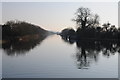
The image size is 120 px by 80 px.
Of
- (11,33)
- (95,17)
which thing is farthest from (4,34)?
(95,17)

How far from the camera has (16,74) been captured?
11586 mm

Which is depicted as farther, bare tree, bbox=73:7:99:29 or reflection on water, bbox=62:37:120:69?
bare tree, bbox=73:7:99:29

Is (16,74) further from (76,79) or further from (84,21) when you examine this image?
(84,21)

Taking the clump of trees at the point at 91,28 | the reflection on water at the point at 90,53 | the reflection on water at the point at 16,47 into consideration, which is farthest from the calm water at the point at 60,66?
the clump of trees at the point at 91,28

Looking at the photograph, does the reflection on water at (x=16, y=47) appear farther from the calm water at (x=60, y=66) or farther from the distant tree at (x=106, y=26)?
the distant tree at (x=106, y=26)

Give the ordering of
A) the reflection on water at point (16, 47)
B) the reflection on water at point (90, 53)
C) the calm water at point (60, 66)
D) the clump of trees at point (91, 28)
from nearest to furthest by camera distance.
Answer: the calm water at point (60, 66) → the reflection on water at point (90, 53) → the reflection on water at point (16, 47) → the clump of trees at point (91, 28)

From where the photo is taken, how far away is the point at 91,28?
49719 mm

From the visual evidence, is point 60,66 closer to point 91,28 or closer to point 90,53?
point 90,53

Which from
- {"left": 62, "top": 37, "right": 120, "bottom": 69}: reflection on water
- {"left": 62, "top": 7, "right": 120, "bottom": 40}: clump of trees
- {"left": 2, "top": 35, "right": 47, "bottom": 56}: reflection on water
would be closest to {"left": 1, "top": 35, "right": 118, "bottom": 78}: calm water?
{"left": 62, "top": 37, "right": 120, "bottom": 69}: reflection on water

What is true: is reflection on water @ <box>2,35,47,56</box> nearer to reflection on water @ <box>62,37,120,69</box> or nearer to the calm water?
the calm water

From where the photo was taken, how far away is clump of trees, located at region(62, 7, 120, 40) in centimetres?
4739

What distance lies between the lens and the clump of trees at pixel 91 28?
47391 millimetres

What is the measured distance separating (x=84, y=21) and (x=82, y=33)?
177 inches

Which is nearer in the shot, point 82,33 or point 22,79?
point 22,79
